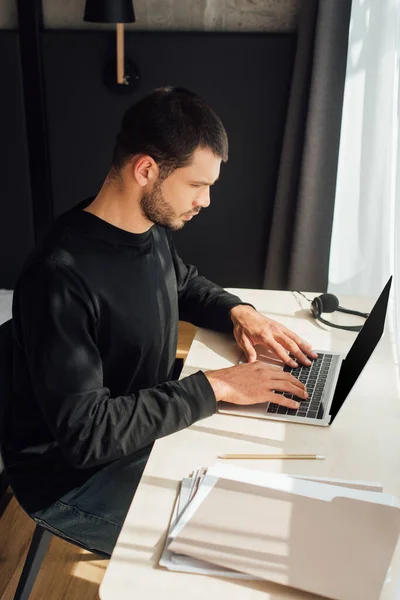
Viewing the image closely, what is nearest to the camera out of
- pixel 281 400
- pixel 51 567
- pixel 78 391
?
pixel 78 391

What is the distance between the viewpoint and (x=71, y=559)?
204 centimetres

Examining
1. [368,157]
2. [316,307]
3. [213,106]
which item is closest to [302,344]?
[316,307]

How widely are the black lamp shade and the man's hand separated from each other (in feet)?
4.23

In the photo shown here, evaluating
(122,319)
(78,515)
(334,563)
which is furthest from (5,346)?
(334,563)

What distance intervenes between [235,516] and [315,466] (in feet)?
0.73

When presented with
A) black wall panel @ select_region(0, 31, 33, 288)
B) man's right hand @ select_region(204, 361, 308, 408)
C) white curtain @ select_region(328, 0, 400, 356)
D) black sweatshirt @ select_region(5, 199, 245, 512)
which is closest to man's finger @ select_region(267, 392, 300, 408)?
man's right hand @ select_region(204, 361, 308, 408)

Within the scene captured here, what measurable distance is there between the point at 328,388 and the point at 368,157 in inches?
52.1

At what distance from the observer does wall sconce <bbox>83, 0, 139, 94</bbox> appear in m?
2.48

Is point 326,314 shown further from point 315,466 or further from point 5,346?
point 5,346

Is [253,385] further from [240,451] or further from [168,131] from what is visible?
[168,131]

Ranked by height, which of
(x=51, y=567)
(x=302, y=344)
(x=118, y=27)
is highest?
(x=118, y=27)

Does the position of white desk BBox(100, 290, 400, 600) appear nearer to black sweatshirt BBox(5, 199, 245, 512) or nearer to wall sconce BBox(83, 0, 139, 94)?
black sweatshirt BBox(5, 199, 245, 512)

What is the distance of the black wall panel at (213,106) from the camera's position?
2.76 meters

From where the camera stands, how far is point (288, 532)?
3.56ft
